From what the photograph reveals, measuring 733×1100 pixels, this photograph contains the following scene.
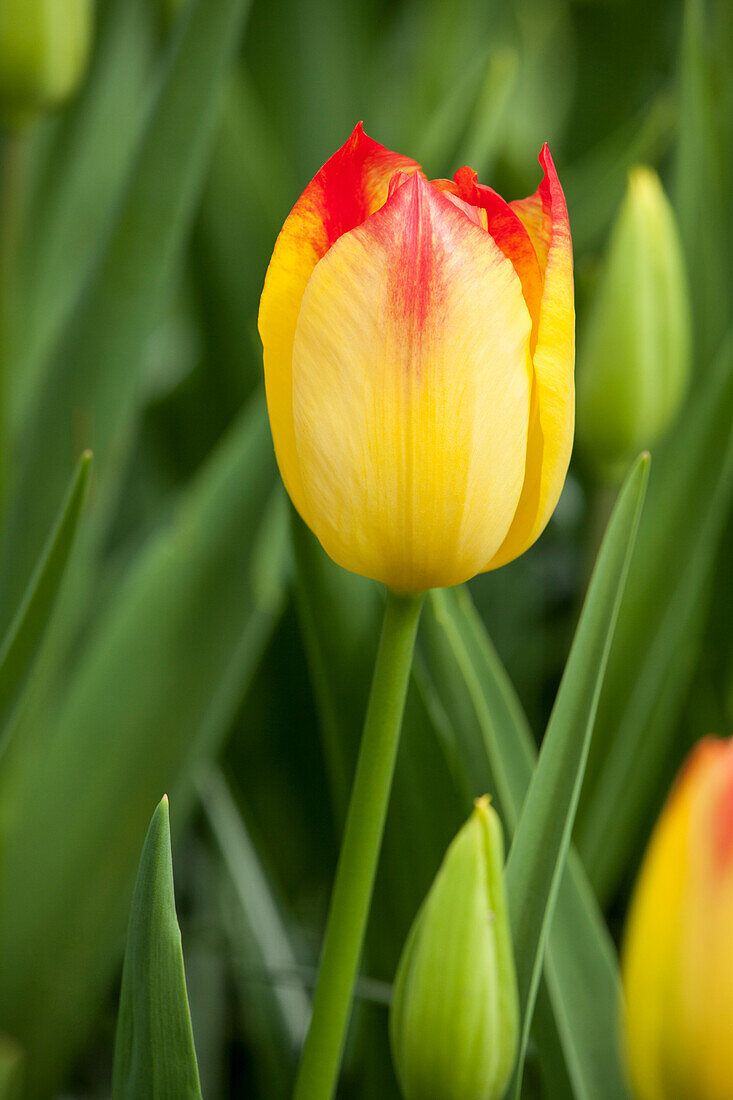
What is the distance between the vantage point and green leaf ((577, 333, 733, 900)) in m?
0.50

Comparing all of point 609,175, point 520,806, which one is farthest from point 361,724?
point 609,175

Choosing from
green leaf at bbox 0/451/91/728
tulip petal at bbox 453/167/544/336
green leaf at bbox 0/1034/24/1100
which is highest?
tulip petal at bbox 453/167/544/336

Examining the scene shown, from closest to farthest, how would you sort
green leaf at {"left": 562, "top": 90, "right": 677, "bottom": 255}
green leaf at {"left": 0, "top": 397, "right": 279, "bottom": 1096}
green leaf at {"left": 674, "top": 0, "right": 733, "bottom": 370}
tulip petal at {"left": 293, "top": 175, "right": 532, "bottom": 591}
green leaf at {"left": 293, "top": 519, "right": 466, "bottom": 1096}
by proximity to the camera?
tulip petal at {"left": 293, "top": 175, "right": 532, "bottom": 591} → green leaf at {"left": 293, "top": 519, "right": 466, "bottom": 1096} → green leaf at {"left": 0, "top": 397, "right": 279, "bottom": 1096} → green leaf at {"left": 674, "top": 0, "right": 733, "bottom": 370} → green leaf at {"left": 562, "top": 90, "right": 677, "bottom": 255}

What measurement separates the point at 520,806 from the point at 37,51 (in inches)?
16.2

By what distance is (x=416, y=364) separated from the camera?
0.24 m

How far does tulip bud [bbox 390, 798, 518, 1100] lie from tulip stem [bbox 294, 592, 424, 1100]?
0.02 metres

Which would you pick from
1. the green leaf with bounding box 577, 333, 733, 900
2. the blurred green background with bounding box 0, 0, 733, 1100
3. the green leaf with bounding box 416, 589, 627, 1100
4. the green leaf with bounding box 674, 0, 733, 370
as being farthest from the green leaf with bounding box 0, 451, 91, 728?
the green leaf with bounding box 674, 0, 733, 370

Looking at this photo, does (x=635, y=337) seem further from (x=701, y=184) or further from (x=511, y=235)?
(x=511, y=235)

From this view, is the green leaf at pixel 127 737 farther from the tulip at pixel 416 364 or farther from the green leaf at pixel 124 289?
the tulip at pixel 416 364

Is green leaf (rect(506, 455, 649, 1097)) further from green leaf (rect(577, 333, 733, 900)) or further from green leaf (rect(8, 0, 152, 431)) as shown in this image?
green leaf (rect(8, 0, 152, 431))

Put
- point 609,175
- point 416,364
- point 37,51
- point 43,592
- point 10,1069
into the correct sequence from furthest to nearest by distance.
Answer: point 609,175 → point 37,51 → point 10,1069 → point 43,592 → point 416,364

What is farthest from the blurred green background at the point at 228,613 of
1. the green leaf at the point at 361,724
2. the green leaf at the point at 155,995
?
the green leaf at the point at 155,995

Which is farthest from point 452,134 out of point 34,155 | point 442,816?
point 442,816

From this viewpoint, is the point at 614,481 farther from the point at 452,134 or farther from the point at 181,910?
the point at 181,910
